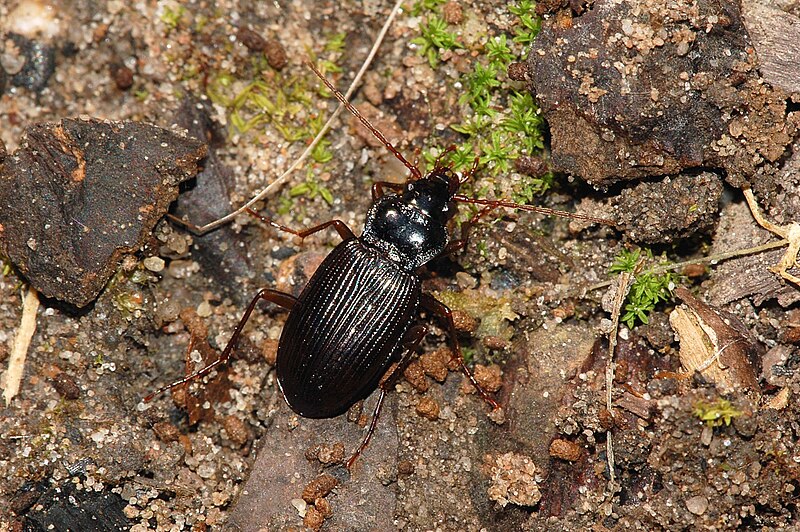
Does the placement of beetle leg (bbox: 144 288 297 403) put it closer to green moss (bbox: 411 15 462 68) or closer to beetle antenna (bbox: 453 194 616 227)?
beetle antenna (bbox: 453 194 616 227)

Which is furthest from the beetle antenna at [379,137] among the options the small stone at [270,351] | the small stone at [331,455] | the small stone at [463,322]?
the small stone at [331,455]

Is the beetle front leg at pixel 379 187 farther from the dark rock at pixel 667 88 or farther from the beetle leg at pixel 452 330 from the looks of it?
the dark rock at pixel 667 88

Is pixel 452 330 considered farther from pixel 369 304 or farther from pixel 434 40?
A: pixel 434 40

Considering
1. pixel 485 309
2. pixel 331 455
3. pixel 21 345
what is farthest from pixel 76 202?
pixel 485 309

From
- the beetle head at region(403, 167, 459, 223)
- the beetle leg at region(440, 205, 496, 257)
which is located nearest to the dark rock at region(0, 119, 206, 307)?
the beetle head at region(403, 167, 459, 223)

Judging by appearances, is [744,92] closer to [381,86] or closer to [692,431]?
[692,431]

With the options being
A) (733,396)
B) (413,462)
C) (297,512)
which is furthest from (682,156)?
(297,512)
